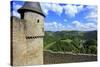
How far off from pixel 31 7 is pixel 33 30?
28 cm

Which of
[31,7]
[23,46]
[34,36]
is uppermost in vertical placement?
[31,7]

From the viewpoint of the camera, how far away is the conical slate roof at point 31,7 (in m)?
2.54

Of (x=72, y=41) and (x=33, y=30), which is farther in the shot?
(x=72, y=41)

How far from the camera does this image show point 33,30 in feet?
8.51

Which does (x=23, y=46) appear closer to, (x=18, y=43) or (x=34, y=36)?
(x=18, y=43)

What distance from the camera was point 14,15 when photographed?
249cm

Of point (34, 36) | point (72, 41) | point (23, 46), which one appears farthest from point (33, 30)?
point (72, 41)

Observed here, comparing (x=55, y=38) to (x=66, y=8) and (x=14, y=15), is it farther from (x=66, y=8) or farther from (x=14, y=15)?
(x=14, y=15)

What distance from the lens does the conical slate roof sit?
2535 millimetres

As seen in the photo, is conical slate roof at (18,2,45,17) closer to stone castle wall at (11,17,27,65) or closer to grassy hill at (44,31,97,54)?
stone castle wall at (11,17,27,65)

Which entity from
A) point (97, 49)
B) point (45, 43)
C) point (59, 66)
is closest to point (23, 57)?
point (45, 43)

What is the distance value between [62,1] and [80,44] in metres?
0.61

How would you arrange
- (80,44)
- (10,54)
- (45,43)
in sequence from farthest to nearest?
1. (80,44)
2. (45,43)
3. (10,54)

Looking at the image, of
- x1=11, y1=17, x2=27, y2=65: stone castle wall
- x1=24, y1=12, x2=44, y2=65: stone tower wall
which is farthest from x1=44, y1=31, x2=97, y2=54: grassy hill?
x1=11, y1=17, x2=27, y2=65: stone castle wall
